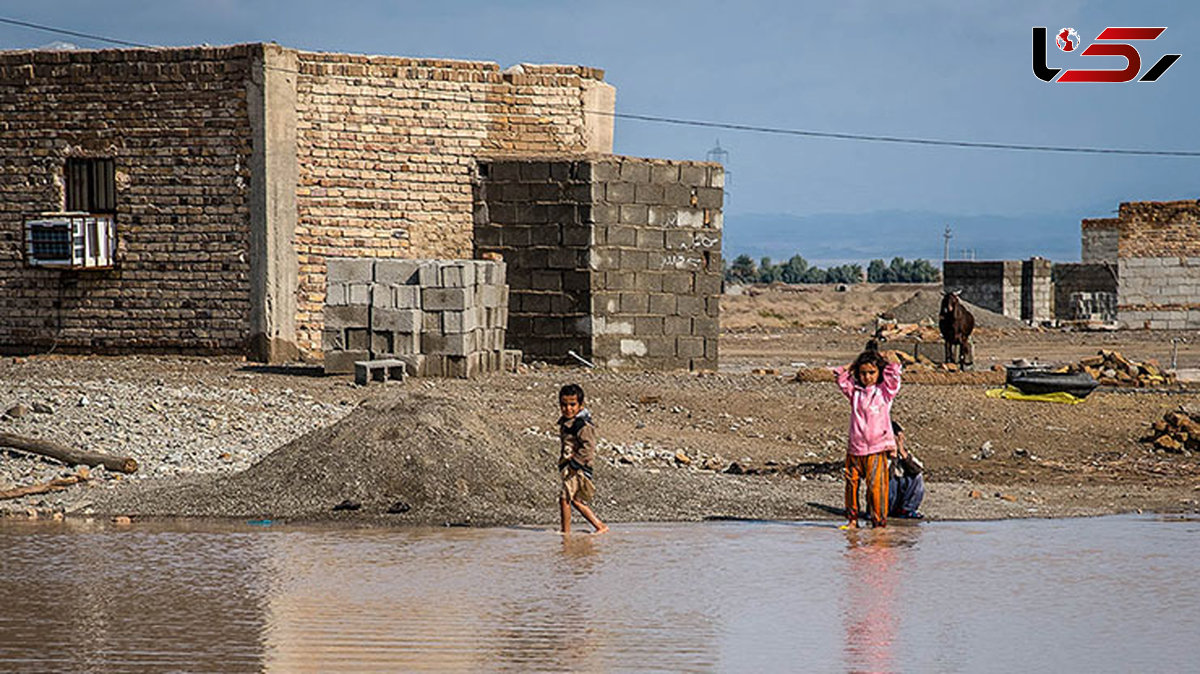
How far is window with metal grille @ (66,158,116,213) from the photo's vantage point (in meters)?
22.3

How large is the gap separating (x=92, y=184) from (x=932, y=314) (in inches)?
1064

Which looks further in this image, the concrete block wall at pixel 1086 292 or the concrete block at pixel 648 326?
the concrete block wall at pixel 1086 292

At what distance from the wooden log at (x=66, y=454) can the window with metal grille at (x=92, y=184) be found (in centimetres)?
973

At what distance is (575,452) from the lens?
10578mm

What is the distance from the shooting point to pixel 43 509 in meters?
11.9

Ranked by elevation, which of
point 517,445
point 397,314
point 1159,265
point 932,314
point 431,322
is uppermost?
point 1159,265

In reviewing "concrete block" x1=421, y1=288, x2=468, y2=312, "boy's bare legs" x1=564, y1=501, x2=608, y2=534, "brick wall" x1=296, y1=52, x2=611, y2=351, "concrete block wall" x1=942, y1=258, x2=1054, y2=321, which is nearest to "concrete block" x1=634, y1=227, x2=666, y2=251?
"brick wall" x1=296, y1=52, x2=611, y2=351

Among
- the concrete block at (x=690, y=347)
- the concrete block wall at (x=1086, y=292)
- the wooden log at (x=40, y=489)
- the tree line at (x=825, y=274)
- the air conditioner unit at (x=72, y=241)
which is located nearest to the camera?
the wooden log at (x=40, y=489)

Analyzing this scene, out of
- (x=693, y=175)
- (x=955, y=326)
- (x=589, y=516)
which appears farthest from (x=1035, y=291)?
(x=589, y=516)

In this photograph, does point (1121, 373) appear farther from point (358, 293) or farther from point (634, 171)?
point (358, 293)

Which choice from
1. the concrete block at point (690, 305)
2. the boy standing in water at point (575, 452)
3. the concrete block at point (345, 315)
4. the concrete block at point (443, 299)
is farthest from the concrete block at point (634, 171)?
the boy standing in water at point (575, 452)

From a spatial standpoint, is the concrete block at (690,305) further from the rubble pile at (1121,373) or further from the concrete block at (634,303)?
the rubble pile at (1121,373)

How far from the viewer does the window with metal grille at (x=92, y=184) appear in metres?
22.3

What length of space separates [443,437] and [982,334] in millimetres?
29528
